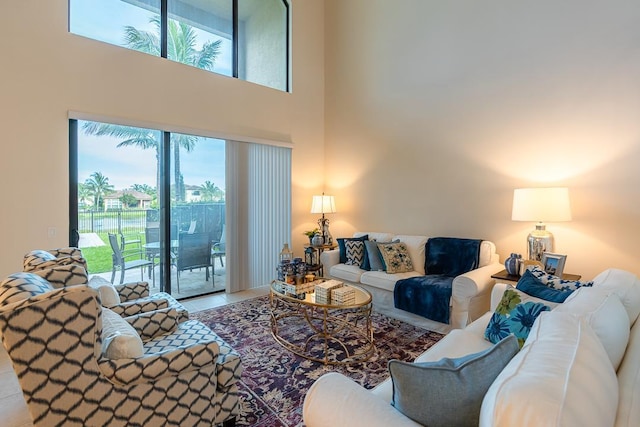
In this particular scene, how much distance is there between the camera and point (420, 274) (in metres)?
3.86

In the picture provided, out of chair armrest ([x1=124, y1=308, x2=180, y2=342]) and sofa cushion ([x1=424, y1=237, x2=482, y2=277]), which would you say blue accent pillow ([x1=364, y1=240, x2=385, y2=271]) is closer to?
sofa cushion ([x1=424, y1=237, x2=482, y2=277])

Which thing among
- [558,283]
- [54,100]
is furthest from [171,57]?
[558,283]

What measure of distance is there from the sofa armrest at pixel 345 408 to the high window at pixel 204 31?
4.30 metres

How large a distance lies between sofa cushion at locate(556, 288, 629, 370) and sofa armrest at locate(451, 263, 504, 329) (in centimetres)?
139

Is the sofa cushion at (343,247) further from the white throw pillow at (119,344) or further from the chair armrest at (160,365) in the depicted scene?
the white throw pillow at (119,344)

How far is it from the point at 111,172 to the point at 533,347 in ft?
13.7

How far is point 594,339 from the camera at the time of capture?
1052 millimetres

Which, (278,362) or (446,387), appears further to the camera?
(278,362)

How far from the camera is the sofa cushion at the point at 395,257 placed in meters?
3.82

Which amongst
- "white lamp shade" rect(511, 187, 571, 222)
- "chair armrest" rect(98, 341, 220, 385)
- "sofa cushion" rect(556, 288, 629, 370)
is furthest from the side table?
"chair armrest" rect(98, 341, 220, 385)

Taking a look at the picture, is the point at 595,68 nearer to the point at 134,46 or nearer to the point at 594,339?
the point at 594,339

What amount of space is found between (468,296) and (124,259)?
153 inches

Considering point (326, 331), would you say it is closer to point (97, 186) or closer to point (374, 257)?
point (374, 257)

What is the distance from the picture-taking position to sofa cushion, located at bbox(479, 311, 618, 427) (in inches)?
28.3
